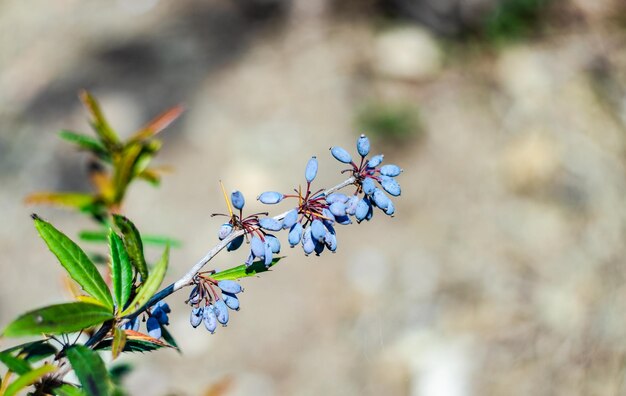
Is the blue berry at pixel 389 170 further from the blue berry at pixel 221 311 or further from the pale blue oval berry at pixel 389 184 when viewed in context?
the blue berry at pixel 221 311

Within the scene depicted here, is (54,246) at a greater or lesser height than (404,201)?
lesser

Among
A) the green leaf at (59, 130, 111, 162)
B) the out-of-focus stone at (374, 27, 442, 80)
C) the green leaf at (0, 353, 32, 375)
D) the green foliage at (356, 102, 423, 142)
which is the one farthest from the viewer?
the out-of-focus stone at (374, 27, 442, 80)

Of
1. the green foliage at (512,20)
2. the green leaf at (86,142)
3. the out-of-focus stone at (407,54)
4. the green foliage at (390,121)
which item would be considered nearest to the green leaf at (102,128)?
the green leaf at (86,142)

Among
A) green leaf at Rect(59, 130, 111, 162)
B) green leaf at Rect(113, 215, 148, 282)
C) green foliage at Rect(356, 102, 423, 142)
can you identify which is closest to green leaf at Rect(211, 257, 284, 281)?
green leaf at Rect(113, 215, 148, 282)

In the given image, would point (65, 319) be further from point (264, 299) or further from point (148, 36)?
point (148, 36)

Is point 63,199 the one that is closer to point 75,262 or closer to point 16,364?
point 75,262

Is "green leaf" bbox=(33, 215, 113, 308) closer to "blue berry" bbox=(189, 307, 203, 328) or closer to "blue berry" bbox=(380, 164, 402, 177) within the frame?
"blue berry" bbox=(189, 307, 203, 328)

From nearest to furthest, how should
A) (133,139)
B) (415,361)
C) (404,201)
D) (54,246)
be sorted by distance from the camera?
(54,246), (133,139), (415,361), (404,201)

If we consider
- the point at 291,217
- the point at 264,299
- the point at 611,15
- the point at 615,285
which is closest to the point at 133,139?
the point at 291,217
